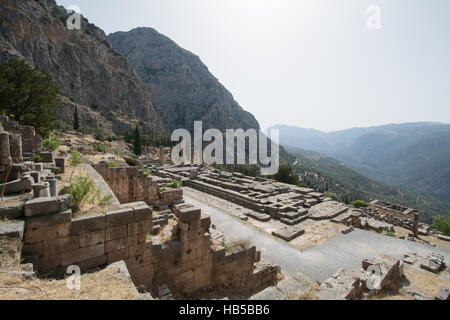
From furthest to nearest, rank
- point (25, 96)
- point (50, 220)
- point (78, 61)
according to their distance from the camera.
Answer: point (78, 61)
point (25, 96)
point (50, 220)

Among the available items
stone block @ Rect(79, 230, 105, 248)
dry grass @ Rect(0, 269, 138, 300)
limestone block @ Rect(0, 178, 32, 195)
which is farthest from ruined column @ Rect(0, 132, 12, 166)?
dry grass @ Rect(0, 269, 138, 300)

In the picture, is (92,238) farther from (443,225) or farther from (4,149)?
(443,225)

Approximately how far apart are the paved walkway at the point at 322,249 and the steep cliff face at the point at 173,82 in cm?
10272

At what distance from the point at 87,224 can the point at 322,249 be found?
10973mm

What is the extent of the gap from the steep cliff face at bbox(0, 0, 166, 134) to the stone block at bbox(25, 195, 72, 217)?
194 ft

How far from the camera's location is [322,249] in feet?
36.5

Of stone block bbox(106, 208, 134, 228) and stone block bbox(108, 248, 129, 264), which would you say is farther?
stone block bbox(108, 248, 129, 264)

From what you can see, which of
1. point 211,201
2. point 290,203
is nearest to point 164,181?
point 211,201

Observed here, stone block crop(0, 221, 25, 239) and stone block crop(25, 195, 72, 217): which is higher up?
stone block crop(25, 195, 72, 217)

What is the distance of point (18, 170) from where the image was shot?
5.05 metres

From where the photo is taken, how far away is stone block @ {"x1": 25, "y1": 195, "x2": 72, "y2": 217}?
379cm

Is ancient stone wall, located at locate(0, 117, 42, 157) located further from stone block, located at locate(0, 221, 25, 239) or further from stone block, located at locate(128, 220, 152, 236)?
stone block, located at locate(128, 220, 152, 236)

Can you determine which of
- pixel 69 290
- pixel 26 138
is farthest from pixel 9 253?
pixel 26 138

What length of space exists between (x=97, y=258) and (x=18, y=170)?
293cm
